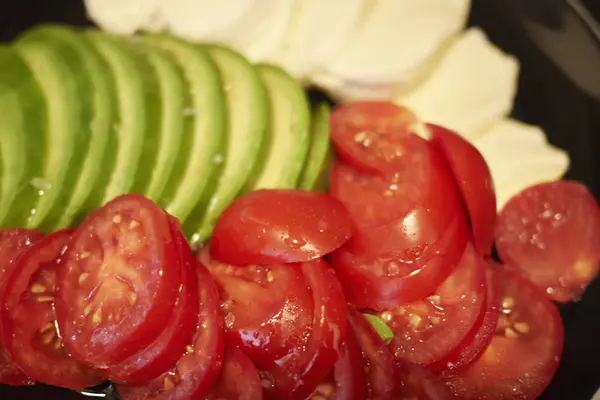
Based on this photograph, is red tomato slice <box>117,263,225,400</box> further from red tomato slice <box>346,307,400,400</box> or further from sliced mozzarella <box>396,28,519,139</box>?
sliced mozzarella <box>396,28,519,139</box>

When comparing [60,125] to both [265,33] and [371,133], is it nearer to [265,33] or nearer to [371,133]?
[265,33]

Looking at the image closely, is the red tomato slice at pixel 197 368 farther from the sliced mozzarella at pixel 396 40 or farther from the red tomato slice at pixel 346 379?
the sliced mozzarella at pixel 396 40

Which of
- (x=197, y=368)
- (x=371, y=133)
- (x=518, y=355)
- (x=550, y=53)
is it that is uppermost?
(x=550, y=53)

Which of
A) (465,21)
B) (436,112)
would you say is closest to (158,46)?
(436,112)

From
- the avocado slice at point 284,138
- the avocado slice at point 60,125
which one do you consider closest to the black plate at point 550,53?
the avocado slice at point 60,125

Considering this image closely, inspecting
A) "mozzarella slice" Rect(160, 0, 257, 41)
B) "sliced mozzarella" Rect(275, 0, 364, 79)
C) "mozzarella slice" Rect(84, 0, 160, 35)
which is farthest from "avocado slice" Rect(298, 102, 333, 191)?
"mozzarella slice" Rect(84, 0, 160, 35)

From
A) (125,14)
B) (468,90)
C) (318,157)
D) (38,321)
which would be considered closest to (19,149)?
(38,321)

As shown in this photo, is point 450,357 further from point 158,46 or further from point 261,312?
point 158,46
